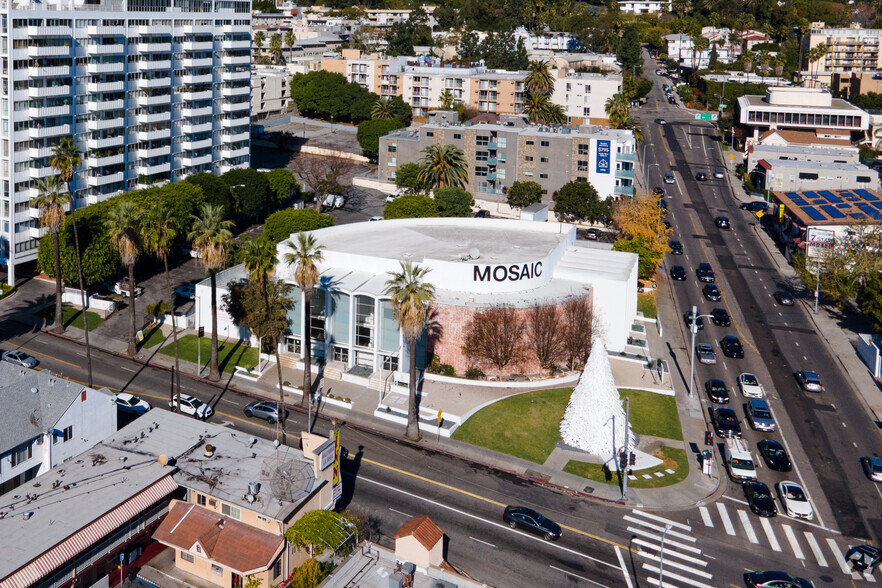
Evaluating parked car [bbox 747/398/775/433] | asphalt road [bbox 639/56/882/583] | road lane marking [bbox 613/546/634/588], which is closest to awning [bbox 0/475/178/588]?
road lane marking [bbox 613/546/634/588]

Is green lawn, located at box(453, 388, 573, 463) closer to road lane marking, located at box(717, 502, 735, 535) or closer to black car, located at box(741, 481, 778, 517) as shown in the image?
road lane marking, located at box(717, 502, 735, 535)

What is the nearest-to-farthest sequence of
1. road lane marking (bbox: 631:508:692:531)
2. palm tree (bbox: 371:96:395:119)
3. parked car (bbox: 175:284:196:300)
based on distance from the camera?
road lane marking (bbox: 631:508:692:531) → parked car (bbox: 175:284:196:300) → palm tree (bbox: 371:96:395:119)

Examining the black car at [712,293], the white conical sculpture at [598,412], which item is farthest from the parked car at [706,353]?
the white conical sculpture at [598,412]

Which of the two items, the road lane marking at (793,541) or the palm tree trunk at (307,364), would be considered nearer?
the road lane marking at (793,541)

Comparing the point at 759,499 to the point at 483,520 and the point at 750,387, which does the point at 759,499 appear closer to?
the point at 483,520

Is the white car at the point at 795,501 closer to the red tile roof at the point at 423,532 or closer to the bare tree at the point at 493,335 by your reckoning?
the bare tree at the point at 493,335

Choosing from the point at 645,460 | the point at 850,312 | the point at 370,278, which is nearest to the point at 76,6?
the point at 370,278
